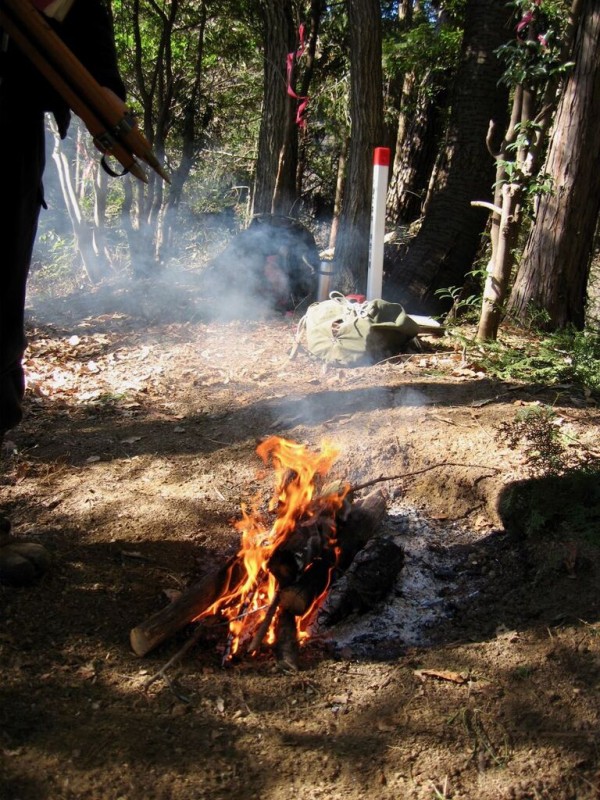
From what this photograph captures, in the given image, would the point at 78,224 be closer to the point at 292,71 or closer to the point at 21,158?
the point at 292,71

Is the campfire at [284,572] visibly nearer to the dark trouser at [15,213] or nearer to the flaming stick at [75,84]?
the dark trouser at [15,213]

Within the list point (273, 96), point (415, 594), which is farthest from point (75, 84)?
point (273, 96)

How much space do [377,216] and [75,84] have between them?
12.9 feet

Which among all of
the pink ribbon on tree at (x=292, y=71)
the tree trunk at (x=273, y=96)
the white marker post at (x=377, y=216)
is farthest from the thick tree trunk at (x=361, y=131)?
the tree trunk at (x=273, y=96)

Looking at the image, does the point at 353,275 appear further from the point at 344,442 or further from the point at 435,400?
the point at 344,442

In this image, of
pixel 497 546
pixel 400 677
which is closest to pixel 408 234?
pixel 497 546

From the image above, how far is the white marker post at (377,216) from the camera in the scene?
5930 millimetres

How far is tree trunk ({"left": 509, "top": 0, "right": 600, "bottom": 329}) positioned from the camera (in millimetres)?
5770

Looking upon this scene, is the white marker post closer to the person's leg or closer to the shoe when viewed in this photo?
the person's leg

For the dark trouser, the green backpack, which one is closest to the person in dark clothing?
the dark trouser

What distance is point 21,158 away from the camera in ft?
8.23

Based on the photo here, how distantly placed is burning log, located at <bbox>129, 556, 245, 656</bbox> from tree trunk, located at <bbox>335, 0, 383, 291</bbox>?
195 inches

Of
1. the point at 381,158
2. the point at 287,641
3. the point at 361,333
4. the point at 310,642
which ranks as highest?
the point at 381,158

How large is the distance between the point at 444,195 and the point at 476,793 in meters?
6.49
